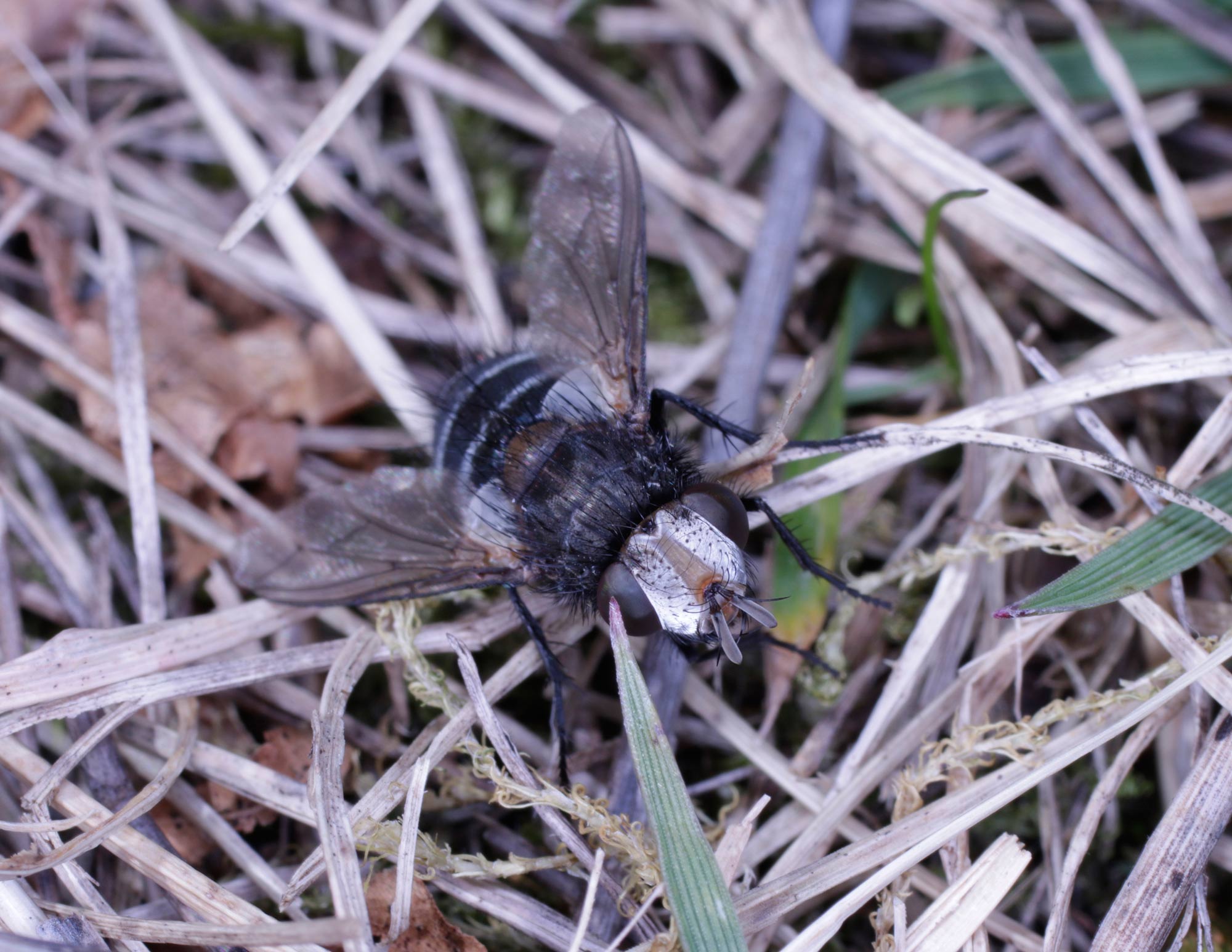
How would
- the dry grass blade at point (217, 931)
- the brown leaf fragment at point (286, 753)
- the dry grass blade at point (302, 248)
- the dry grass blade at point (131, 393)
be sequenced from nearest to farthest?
the dry grass blade at point (217, 931)
the brown leaf fragment at point (286, 753)
the dry grass blade at point (131, 393)
the dry grass blade at point (302, 248)

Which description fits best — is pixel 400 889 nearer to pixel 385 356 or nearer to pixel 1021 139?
pixel 385 356

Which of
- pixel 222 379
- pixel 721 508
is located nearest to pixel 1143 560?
pixel 721 508

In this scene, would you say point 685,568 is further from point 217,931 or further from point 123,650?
point 123,650

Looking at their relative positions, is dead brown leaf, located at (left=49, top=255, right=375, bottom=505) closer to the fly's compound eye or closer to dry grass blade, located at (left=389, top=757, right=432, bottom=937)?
dry grass blade, located at (left=389, top=757, right=432, bottom=937)

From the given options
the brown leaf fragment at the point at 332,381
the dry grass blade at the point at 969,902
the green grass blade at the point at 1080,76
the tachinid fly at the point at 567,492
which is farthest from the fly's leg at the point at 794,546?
the green grass blade at the point at 1080,76

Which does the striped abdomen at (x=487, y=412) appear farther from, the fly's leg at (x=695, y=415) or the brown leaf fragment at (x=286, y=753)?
the brown leaf fragment at (x=286, y=753)

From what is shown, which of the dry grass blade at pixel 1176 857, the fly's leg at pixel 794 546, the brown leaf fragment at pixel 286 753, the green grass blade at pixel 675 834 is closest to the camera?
the green grass blade at pixel 675 834
